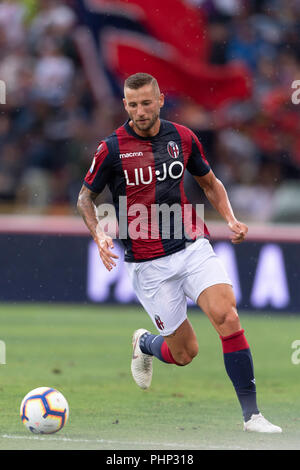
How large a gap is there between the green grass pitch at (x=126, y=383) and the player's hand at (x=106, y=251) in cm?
110

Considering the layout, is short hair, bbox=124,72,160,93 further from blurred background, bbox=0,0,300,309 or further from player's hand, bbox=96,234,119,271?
blurred background, bbox=0,0,300,309

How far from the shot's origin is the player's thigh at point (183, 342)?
733 cm

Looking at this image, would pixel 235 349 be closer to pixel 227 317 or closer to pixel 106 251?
pixel 227 317

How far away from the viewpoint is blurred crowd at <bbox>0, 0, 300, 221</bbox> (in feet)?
47.5

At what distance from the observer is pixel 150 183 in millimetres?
7051

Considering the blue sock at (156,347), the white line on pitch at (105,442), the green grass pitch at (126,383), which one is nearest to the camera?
the white line on pitch at (105,442)

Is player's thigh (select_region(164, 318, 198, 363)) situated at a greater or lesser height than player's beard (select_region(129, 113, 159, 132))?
lesser

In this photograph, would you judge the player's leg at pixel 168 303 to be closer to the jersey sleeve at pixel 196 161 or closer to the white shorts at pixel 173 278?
the white shorts at pixel 173 278

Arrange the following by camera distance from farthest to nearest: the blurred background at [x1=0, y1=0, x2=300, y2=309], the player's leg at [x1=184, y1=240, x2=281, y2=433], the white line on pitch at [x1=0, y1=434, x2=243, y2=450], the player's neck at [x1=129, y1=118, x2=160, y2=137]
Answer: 1. the blurred background at [x1=0, y1=0, x2=300, y2=309]
2. the player's neck at [x1=129, y1=118, x2=160, y2=137]
3. the player's leg at [x1=184, y1=240, x2=281, y2=433]
4. the white line on pitch at [x1=0, y1=434, x2=243, y2=450]

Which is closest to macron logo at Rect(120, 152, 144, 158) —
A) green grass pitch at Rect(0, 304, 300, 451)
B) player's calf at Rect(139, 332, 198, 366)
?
player's calf at Rect(139, 332, 198, 366)

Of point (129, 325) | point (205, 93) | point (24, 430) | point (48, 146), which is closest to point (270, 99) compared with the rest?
point (205, 93)

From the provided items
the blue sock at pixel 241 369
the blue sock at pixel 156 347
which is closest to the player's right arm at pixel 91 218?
the blue sock at pixel 241 369

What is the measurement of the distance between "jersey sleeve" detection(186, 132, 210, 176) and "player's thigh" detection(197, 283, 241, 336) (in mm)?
1016

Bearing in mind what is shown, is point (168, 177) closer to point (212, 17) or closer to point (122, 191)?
point (122, 191)
